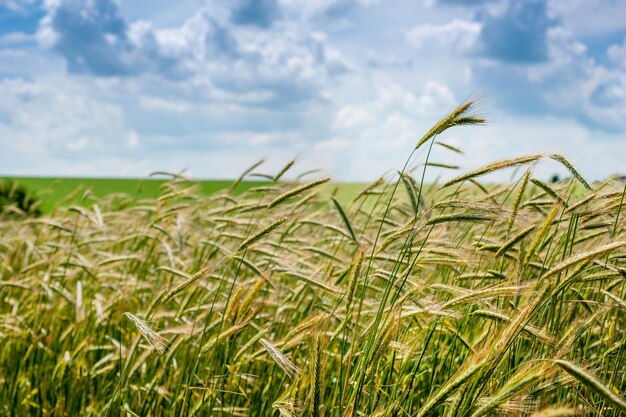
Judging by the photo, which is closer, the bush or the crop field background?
the crop field background

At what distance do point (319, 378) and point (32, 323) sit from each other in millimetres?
2919

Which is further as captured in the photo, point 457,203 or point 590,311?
point 590,311

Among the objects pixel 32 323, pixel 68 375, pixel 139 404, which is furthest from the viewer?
pixel 32 323

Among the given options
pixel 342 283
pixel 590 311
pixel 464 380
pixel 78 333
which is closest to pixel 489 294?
pixel 464 380

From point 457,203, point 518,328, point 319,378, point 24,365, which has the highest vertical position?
point 457,203

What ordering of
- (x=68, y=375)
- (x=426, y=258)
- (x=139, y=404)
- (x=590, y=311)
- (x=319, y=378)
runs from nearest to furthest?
(x=319, y=378) < (x=426, y=258) < (x=590, y=311) < (x=139, y=404) < (x=68, y=375)

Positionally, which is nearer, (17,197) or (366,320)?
(366,320)

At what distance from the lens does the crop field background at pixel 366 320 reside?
1752 millimetres

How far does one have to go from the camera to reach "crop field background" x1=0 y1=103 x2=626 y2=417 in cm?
175

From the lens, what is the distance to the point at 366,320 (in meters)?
2.79

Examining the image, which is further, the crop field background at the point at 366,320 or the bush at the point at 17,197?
the bush at the point at 17,197

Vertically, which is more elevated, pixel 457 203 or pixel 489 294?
pixel 457 203

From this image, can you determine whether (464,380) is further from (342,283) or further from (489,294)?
(342,283)

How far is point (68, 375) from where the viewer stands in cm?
322
